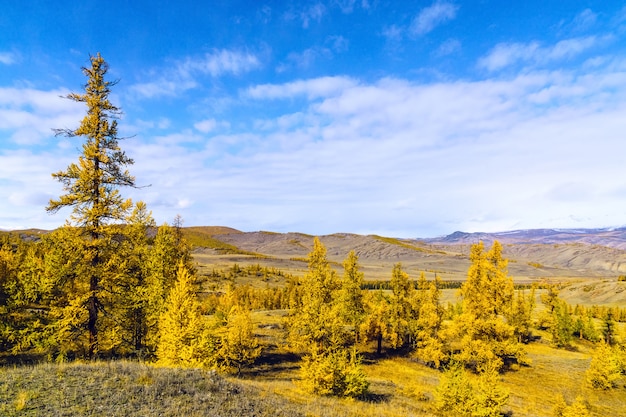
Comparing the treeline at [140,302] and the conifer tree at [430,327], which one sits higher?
the treeline at [140,302]

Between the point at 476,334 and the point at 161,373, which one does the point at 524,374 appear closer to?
the point at 476,334

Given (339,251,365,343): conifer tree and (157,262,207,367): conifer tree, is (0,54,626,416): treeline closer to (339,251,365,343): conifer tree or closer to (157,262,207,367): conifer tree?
(157,262,207,367): conifer tree

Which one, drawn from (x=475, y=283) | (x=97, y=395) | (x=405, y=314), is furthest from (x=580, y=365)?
(x=97, y=395)

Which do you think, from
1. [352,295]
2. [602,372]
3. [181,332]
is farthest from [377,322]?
[181,332]

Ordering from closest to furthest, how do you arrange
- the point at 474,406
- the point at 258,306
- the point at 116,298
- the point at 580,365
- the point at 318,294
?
the point at 116,298 < the point at 474,406 < the point at 318,294 < the point at 580,365 < the point at 258,306

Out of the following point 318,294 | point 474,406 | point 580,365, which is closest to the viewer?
point 474,406

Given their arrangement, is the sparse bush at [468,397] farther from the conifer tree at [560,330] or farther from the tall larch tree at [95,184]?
→ the conifer tree at [560,330]

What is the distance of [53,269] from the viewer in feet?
55.8

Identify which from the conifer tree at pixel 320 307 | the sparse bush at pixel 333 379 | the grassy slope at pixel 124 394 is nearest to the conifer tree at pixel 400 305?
the conifer tree at pixel 320 307

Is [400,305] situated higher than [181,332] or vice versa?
[181,332]

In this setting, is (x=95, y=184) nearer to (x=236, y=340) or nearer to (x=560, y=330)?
(x=236, y=340)

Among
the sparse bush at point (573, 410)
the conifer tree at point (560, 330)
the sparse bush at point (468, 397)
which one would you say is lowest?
the conifer tree at point (560, 330)

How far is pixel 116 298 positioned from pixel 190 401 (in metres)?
9.13

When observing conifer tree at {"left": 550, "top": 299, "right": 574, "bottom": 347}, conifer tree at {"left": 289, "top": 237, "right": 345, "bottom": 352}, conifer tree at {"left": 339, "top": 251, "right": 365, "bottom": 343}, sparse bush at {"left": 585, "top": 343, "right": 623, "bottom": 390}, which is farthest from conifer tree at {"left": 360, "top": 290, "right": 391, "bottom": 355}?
conifer tree at {"left": 550, "top": 299, "right": 574, "bottom": 347}
